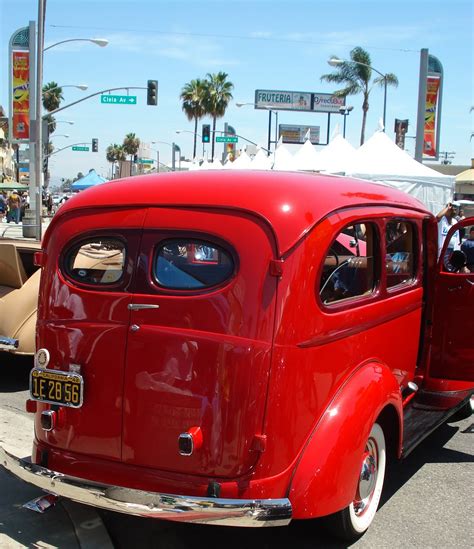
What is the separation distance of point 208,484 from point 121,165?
32091 mm

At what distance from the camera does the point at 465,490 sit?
411 cm

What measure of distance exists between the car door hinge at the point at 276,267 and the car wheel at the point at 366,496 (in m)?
1.09

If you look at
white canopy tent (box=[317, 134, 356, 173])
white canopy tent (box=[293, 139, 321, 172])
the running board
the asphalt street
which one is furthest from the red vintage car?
white canopy tent (box=[293, 139, 321, 172])

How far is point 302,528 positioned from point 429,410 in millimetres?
1500

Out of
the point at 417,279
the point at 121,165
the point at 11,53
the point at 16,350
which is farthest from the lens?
the point at 121,165

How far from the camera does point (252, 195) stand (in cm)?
311

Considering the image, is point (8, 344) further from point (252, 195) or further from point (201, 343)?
point (252, 195)

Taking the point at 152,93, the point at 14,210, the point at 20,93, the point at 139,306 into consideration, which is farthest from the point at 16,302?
the point at 14,210

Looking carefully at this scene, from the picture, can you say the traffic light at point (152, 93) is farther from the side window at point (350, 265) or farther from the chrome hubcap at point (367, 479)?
the chrome hubcap at point (367, 479)

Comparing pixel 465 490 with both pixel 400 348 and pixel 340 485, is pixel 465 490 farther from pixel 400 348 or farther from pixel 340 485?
pixel 340 485

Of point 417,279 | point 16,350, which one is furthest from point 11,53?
point 417,279

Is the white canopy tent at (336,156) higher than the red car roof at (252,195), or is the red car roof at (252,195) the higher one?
the white canopy tent at (336,156)

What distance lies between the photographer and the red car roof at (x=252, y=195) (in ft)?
9.92

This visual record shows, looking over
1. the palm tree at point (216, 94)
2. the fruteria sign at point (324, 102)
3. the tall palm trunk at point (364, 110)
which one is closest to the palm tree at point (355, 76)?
the tall palm trunk at point (364, 110)
